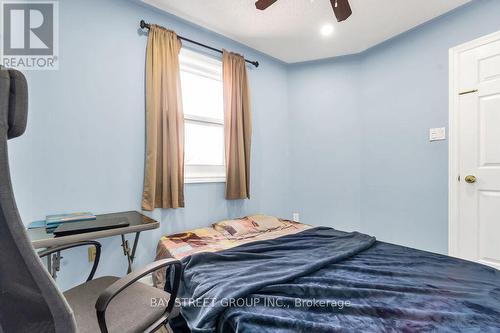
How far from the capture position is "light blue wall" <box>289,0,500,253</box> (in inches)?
97.0

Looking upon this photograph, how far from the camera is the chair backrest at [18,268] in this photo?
600 millimetres

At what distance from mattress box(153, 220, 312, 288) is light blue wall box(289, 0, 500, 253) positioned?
1157mm

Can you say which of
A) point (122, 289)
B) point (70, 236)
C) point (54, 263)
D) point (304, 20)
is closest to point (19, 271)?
point (122, 289)

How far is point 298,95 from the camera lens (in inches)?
135

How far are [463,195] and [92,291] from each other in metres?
3.13

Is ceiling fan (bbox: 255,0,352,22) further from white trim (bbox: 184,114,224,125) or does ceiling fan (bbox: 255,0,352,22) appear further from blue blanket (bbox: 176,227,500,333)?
blue blanket (bbox: 176,227,500,333)

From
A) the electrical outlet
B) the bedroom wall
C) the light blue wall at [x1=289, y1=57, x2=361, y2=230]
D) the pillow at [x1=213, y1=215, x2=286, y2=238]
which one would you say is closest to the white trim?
the bedroom wall

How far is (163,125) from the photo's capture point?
216 centimetres

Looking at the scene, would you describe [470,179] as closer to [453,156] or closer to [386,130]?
[453,156]

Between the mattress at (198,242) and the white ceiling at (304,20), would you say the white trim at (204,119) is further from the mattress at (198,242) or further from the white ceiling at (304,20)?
the mattress at (198,242)

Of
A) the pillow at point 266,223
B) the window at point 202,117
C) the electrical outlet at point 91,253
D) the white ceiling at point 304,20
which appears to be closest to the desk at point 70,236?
the electrical outlet at point 91,253

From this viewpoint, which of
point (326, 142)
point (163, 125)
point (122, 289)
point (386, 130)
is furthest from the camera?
point (326, 142)

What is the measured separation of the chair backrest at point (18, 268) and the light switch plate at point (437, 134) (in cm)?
317

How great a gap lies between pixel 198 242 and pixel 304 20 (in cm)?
241
